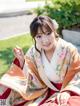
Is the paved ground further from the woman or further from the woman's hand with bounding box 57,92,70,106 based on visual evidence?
the woman's hand with bounding box 57,92,70,106

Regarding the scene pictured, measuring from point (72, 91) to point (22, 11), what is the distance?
10447 mm

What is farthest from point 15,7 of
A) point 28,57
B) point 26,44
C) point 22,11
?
point 28,57

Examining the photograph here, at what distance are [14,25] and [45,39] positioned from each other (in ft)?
25.2

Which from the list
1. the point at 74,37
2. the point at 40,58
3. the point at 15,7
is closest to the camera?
the point at 40,58

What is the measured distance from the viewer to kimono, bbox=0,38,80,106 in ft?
13.3

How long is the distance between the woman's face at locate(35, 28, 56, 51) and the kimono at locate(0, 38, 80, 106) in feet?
0.45

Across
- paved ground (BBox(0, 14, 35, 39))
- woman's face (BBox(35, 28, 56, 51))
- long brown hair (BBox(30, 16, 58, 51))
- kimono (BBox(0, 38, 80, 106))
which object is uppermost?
long brown hair (BBox(30, 16, 58, 51))

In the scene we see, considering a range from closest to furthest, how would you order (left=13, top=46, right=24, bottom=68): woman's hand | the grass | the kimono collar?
the kimono collar
(left=13, top=46, right=24, bottom=68): woman's hand
the grass

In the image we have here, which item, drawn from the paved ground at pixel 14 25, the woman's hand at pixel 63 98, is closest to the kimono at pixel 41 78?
the woman's hand at pixel 63 98

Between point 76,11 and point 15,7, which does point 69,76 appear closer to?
point 76,11

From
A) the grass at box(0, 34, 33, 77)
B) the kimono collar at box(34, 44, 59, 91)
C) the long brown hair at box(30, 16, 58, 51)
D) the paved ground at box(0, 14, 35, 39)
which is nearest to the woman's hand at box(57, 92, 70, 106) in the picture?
the kimono collar at box(34, 44, 59, 91)

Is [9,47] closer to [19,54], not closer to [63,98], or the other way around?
[19,54]

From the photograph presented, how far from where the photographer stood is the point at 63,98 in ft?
12.2

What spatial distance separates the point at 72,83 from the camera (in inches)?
155
